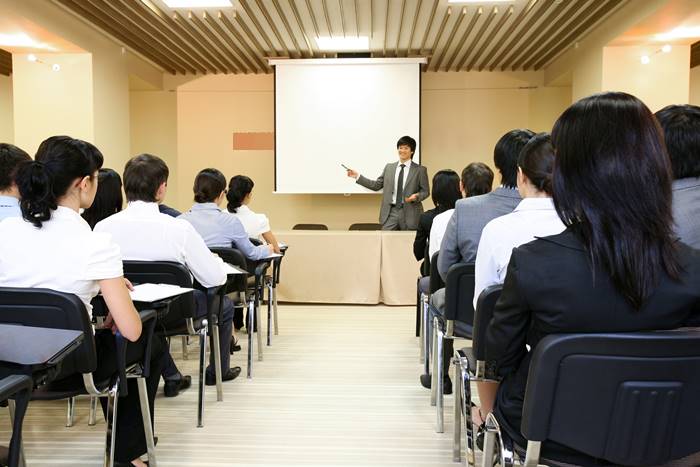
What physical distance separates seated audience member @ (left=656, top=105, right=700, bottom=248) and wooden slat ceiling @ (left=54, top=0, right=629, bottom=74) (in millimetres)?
4504

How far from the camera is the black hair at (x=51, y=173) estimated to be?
169 cm

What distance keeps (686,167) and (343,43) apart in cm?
619

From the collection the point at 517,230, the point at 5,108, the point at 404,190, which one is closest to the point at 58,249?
→ the point at 517,230

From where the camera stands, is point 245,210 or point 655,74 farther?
point 655,74

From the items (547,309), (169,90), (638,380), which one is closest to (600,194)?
(547,309)

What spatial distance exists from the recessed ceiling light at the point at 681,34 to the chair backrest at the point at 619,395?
19.5 ft

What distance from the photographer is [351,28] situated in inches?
264

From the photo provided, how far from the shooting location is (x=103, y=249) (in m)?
1.68

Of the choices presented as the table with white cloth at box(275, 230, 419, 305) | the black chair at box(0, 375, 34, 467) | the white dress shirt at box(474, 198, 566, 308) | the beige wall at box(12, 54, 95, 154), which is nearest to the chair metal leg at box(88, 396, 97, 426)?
the black chair at box(0, 375, 34, 467)

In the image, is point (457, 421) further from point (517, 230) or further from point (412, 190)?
point (412, 190)

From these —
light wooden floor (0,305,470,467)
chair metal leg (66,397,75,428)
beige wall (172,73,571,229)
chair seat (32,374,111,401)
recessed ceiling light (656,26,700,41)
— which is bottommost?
light wooden floor (0,305,470,467)

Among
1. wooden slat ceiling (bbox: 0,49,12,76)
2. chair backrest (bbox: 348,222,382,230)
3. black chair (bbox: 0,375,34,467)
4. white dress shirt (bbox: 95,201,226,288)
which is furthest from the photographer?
chair backrest (bbox: 348,222,382,230)

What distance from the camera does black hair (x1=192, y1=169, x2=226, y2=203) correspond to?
3.44 metres

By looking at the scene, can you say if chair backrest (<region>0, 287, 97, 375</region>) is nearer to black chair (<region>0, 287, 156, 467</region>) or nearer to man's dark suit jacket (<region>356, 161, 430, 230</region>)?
black chair (<region>0, 287, 156, 467</region>)
